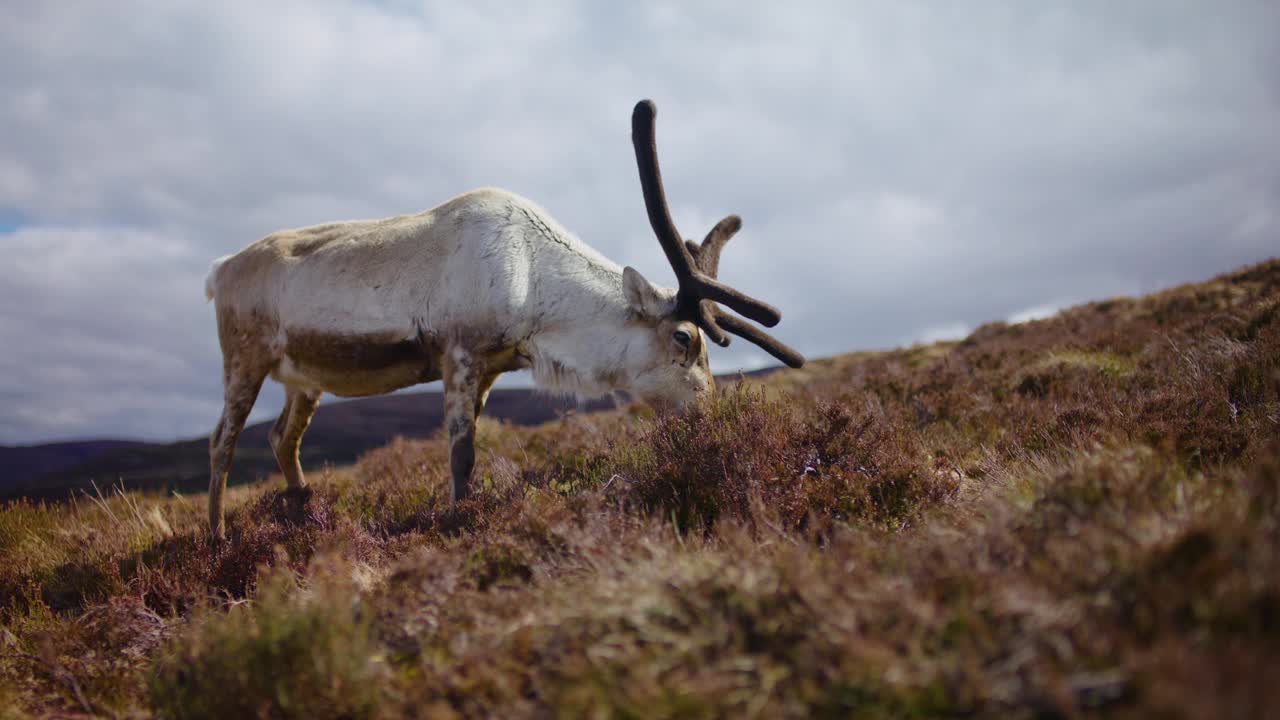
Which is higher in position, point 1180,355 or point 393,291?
point 393,291

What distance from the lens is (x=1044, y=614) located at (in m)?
1.66

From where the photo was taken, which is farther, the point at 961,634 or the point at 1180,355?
the point at 1180,355

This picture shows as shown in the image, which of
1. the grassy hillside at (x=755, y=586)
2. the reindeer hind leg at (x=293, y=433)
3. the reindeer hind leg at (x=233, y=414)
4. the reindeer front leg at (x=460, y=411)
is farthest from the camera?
the reindeer hind leg at (x=293, y=433)

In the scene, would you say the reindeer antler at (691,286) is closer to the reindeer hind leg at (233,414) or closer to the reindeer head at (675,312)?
the reindeer head at (675,312)

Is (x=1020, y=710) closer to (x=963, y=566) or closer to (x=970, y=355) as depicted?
(x=963, y=566)

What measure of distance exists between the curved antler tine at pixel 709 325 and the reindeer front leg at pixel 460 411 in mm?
1860

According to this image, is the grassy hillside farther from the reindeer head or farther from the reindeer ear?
the reindeer ear

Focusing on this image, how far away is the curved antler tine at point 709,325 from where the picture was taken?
5.12 meters

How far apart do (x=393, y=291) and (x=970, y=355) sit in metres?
9.28

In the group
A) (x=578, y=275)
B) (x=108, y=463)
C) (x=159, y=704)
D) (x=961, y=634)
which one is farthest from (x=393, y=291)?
(x=108, y=463)

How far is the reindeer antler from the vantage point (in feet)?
16.3

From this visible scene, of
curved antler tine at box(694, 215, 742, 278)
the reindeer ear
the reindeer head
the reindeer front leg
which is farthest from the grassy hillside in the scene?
curved antler tine at box(694, 215, 742, 278)

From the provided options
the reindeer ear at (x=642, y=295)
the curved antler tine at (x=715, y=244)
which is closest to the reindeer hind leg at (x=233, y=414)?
the reindeer ear at (x=642, y=295)

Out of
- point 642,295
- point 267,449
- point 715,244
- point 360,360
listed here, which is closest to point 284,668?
point 360,360
